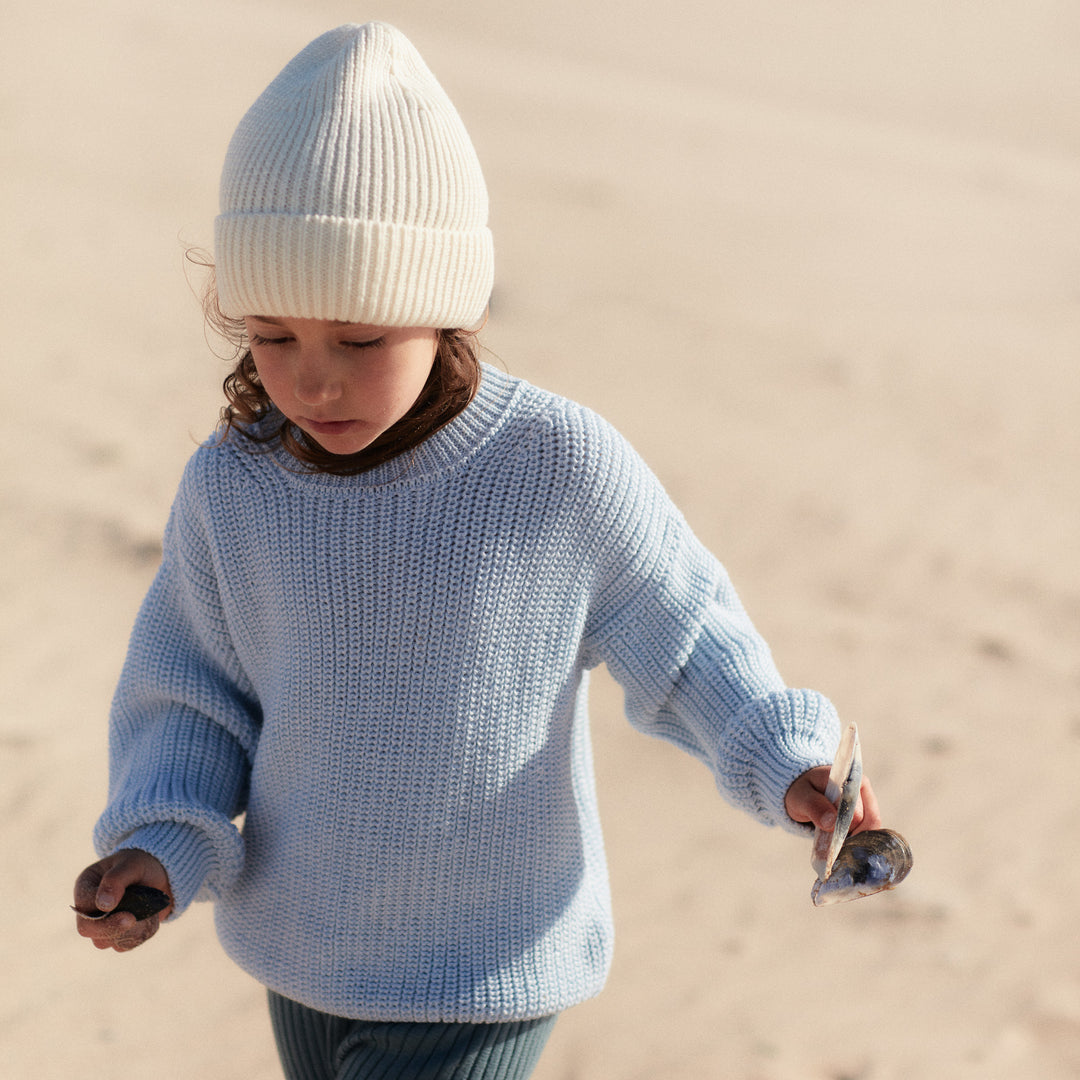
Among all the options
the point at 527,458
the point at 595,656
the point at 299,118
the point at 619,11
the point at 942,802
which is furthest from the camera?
the point at 619,11

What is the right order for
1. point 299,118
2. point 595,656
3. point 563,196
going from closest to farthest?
point 299,118 < point 595,656 < point 563,196

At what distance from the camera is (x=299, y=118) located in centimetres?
138

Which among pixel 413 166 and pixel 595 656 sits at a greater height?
pixel 413 166

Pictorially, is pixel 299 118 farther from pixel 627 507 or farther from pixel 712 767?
pixel 712 767

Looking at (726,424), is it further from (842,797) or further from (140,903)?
(140,903)

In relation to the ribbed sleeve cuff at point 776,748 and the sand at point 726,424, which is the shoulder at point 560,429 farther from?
the sand at point 726,424

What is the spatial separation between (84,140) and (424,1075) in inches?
312

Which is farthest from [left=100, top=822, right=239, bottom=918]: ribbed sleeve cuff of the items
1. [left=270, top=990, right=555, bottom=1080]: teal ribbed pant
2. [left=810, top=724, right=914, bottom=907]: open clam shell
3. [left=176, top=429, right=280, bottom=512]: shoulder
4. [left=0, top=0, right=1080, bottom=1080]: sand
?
[left=0, top=0, right=1080, bottom=1080]: sand

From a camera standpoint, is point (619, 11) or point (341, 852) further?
point (619, 11)

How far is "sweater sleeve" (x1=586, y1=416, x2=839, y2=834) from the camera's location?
156 cm

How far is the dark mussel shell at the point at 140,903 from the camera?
1498 mm

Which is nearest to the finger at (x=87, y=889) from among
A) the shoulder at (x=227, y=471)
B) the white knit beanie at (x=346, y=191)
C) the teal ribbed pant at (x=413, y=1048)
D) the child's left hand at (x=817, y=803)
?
the teal ribbed pant at (x=413, y=1048)

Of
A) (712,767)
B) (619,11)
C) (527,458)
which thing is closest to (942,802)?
(712,767)

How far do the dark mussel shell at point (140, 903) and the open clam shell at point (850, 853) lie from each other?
76 cm
